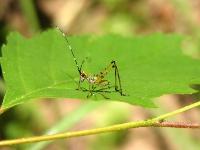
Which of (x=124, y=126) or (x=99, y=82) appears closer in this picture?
(x=124, y=126)

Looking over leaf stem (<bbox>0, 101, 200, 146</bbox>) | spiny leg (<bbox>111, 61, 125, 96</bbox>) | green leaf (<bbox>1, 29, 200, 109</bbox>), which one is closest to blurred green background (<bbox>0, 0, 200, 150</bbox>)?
green leaf (<bbox>1, 29, 200, 109</bbox>)

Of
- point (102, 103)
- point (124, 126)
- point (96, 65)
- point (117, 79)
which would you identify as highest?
point (96, 65)

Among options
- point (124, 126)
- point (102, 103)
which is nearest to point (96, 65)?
point (124, 126)

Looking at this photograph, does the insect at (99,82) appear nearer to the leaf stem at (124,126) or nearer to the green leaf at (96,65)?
the green leaf at (96,65)

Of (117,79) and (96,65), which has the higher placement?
(96,65)

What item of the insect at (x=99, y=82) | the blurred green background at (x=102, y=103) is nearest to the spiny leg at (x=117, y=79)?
A: the insect at (x=99, y=82)

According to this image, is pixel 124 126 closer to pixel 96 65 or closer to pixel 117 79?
pixel 117 79

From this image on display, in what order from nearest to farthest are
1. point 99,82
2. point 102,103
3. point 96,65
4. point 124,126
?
1. point 124,126
2. point 99,82
3. point 96,65
4. point 102,103

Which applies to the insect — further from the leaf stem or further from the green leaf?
the leaf stem

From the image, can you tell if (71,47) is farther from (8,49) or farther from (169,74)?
(169,74)
